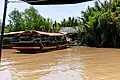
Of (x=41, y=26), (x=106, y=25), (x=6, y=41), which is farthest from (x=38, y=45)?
(x=41, y=26)

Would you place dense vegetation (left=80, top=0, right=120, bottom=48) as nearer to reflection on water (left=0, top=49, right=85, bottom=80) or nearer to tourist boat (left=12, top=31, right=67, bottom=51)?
tourist boat (left=12, top=31, right=67, bottom=51)

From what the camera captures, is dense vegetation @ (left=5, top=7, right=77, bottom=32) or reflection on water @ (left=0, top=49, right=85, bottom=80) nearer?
reflection on water @ (left=0, top=49, right=85, bottom=80)

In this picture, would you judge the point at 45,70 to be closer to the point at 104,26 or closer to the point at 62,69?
the point at 62,69

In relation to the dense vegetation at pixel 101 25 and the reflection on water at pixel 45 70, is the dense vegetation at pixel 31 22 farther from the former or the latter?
the reflection on water at pixel 45 70

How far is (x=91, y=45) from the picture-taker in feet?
105

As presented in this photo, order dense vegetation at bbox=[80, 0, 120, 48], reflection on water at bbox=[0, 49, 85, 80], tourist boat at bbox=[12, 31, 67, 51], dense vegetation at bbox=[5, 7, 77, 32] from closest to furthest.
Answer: reflection on water at bbox=[0, 49, 85, 80], tourist boat at bbox=[12, 31, 67, 51], dense vegetation at bbox=[80, 0, 120, 48], dense vegetation at bbox=[5, 7, 77, 32]

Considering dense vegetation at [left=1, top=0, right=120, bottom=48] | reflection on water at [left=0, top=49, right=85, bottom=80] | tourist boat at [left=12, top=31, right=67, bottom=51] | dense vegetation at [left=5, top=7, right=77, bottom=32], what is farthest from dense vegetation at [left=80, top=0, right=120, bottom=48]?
reflection on water at [left=0, top=49, right=85, bottom=80]

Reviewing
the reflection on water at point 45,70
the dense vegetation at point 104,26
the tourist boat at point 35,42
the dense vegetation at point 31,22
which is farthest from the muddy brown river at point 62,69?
the dense vegetation at point 31,22

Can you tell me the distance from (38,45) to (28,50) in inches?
37.3

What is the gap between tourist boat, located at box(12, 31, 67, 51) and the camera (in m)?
23.1

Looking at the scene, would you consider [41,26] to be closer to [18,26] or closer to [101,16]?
[18,26]

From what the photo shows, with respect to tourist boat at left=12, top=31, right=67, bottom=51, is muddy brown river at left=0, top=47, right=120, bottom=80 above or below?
below

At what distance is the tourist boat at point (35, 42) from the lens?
75.9ft

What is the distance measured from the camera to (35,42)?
76.1 feet
